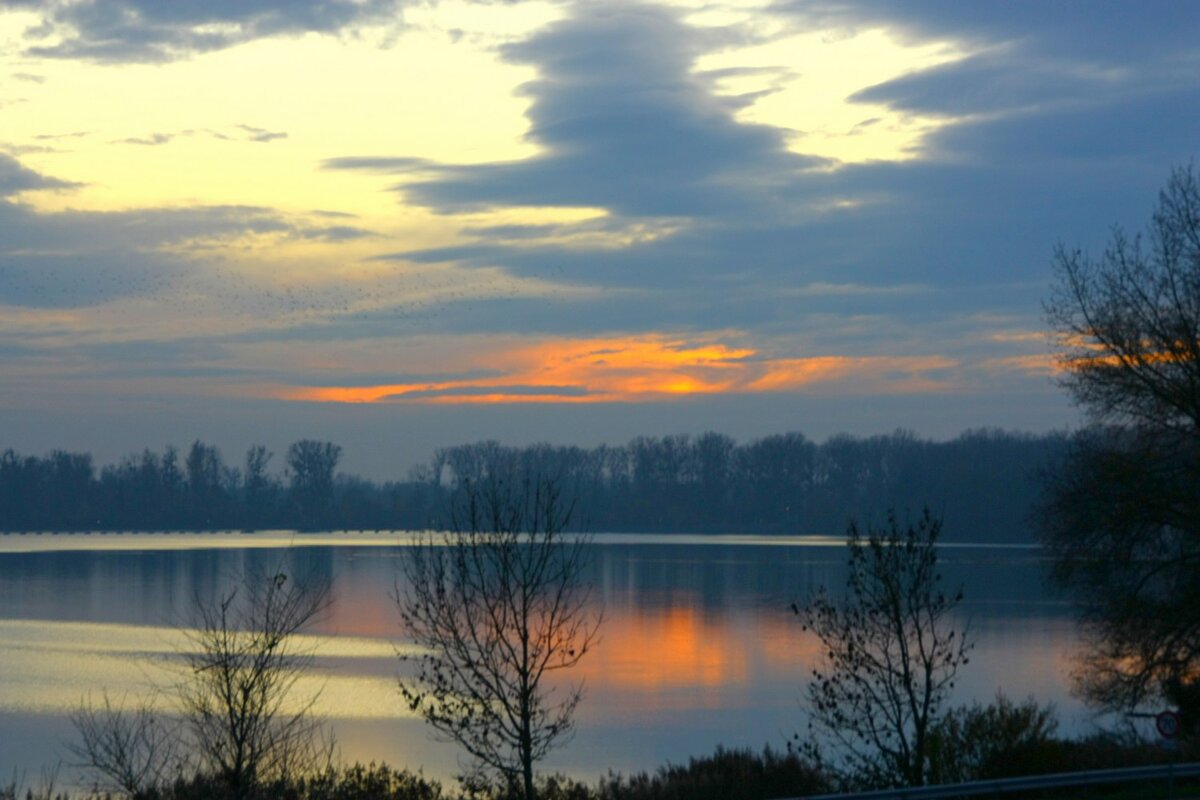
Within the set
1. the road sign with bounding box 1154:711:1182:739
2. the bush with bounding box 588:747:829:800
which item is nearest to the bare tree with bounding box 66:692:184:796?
the bush with bounding box 588:747:829:800

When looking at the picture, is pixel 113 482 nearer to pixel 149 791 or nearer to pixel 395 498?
pixel 395 498

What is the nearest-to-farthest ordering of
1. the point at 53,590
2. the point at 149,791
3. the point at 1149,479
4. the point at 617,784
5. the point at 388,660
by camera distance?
the point at 149,791 → the point at 617,784 → the point at 1149,479 → the point at 388,660 → the point at 53,590

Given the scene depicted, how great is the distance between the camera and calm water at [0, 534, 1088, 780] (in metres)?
28.5

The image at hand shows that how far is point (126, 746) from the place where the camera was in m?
21.5

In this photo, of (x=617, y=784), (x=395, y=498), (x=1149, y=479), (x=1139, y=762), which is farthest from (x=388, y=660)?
(x=395, y=498)

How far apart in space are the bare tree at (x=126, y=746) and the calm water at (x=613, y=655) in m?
0.77

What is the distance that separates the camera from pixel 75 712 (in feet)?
97.5

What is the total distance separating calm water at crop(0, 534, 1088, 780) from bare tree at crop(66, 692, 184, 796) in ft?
2.52

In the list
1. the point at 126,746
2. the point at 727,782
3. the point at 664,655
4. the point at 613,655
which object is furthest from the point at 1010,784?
the point at 613,655

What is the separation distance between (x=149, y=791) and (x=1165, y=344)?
21239 millimetres

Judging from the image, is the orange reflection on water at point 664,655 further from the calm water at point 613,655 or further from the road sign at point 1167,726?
the road sign at point 1167,726

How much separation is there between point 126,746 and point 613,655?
21420mm

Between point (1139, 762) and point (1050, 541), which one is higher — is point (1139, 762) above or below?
below

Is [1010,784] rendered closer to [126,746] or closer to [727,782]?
[727,782]
